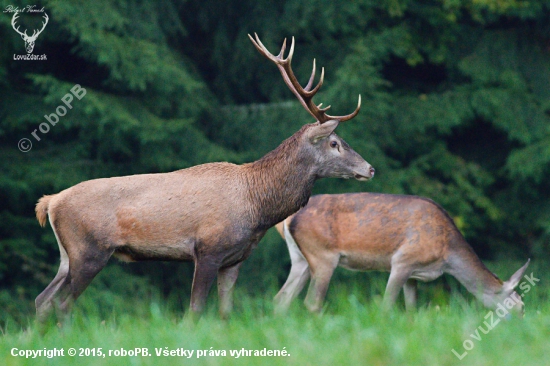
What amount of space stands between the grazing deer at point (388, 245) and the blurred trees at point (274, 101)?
410 cm

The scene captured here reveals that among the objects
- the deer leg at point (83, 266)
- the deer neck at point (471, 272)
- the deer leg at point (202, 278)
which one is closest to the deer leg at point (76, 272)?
the deer leg at point (83, 266)

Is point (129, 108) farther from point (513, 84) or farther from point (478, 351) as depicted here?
point (478, 351)

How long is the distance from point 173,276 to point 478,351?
9272 millimetres

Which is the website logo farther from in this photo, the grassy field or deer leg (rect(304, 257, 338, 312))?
the grassy field

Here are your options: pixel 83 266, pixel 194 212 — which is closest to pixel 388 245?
pixel 194 212

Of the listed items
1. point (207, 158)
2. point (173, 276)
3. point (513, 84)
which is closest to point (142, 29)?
point (207, 158)

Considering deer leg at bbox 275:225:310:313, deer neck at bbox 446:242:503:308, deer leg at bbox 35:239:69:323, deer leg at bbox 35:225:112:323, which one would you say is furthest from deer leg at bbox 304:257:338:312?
deer leg at bbox 35:239:69:323

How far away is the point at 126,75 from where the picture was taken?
11.9 metres

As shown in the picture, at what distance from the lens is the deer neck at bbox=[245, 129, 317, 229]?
6867mm

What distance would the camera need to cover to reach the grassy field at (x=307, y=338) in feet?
14.6

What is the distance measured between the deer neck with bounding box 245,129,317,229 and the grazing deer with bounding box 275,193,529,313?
1518mm

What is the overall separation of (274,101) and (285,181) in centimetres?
756

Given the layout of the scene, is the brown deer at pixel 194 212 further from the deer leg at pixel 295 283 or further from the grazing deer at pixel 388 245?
the deer leg at pixel 295 283

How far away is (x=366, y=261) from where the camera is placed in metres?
8.51
